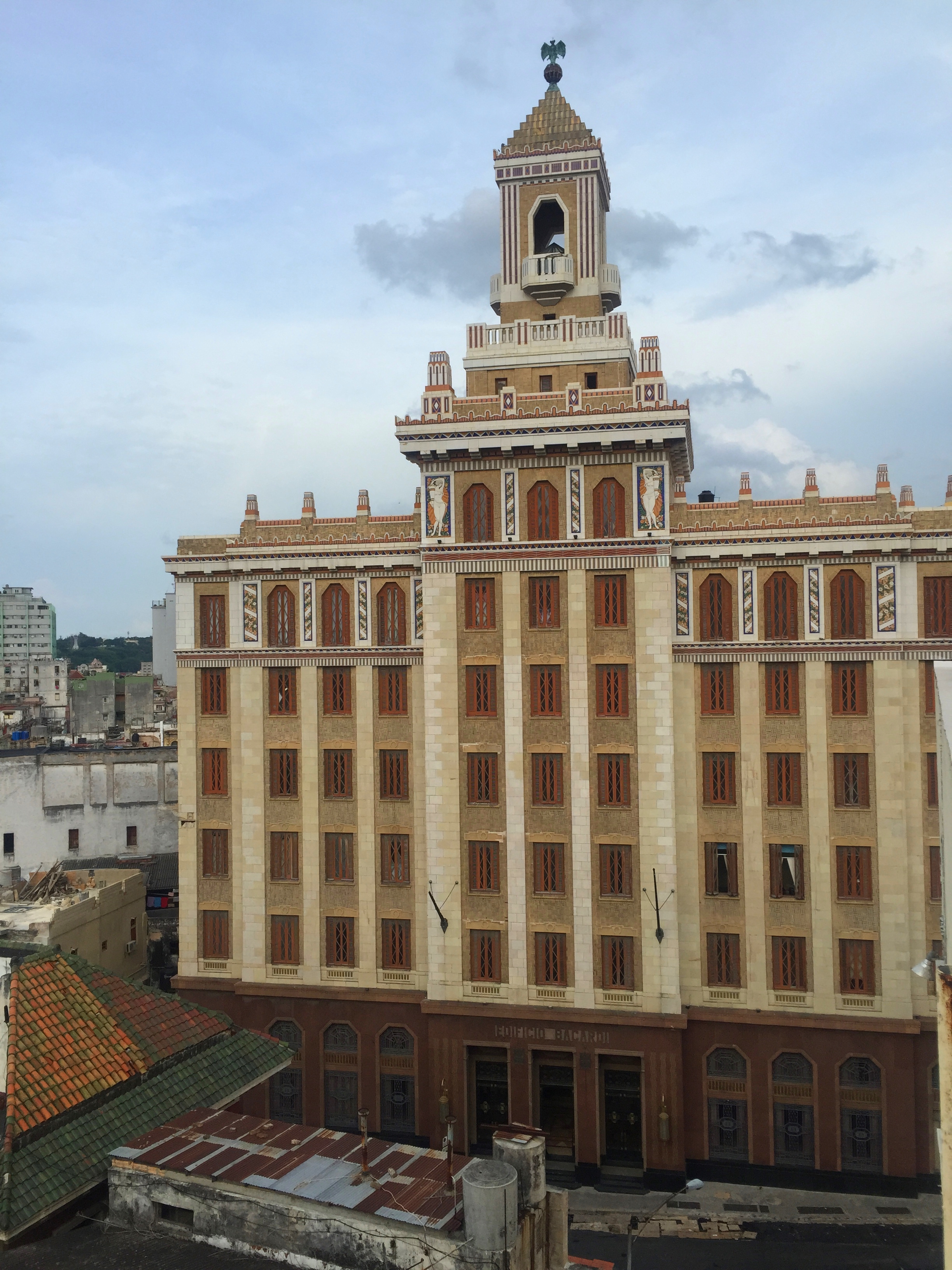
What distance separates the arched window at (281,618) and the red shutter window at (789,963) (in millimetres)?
23570

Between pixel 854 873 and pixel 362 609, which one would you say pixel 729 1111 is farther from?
pixel 362 609

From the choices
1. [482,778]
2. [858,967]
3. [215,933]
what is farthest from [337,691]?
[858,967]

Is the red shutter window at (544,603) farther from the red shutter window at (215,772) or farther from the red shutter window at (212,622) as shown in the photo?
the red shutter window at (215,772)

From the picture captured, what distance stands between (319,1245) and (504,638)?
2460cm

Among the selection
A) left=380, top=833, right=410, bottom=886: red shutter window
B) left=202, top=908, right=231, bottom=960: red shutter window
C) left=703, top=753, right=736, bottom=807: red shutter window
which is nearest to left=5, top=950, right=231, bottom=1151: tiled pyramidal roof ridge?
left=380, top=833, right=410, bottom=886: red shutter window

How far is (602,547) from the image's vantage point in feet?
126

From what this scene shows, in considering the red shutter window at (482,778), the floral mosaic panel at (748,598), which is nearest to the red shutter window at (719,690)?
the floral mosaic panel at (748,598)

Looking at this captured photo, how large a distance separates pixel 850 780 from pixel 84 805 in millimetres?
46645

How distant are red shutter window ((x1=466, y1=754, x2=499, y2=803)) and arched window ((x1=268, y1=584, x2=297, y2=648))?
378 inches

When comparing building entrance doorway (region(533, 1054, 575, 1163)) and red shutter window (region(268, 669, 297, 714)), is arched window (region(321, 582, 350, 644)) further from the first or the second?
building entrance doorway (region(533, 1054, 575, 1163))

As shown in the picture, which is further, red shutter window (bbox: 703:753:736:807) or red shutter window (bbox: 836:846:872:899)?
red shutter window (bbox: 703:753:736:807)

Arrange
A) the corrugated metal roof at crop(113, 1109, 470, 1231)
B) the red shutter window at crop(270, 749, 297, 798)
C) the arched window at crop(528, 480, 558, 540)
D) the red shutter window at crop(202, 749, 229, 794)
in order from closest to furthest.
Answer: the corrugated metal roof at crop(113, 1109, 470, 1231) → the arched window at crop(528, 480, 558, 540) → the red shutter window at crop(270, 749, 297, 798) → the red shutter window at crop(202, 749, 229, 794)

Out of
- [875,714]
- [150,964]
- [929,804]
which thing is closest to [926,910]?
[929,804]

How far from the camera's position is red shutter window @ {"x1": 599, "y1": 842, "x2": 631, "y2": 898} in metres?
38.3
